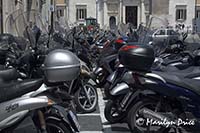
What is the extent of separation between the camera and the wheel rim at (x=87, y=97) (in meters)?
7.73

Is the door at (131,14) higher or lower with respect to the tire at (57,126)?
higher

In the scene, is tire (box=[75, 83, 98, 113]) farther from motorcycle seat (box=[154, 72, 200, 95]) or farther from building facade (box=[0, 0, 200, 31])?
building facade (box=[0, 0, 200, 31])

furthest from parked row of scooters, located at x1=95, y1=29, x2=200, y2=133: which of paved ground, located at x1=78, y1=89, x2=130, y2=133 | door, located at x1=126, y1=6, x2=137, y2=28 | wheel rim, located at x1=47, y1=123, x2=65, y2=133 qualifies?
door, located at x1=126, y1=6, x2=137, y2=28

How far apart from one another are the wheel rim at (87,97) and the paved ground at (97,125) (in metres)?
0.16

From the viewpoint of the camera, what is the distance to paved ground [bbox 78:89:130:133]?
674cm

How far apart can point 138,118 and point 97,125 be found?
4.59 feet

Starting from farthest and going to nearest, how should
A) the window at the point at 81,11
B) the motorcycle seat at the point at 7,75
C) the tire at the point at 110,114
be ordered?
the window at the point at 81,11
the tire at the point at 110,114
the motorcycle seat at the point at 7,75

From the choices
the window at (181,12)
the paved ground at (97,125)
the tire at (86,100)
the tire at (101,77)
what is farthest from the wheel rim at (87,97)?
the window at (181,12)

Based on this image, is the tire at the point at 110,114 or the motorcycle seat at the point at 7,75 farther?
the tire at the point at 110,114

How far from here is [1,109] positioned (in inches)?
183

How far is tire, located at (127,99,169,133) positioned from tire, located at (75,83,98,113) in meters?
1.93

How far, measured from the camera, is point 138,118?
229 inches

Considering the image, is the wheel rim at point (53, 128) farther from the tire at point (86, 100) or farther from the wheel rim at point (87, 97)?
the wheel rim at point (87, 97)

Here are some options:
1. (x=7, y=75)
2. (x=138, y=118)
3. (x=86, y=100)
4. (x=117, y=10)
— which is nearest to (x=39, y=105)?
(x=7, y=75)
